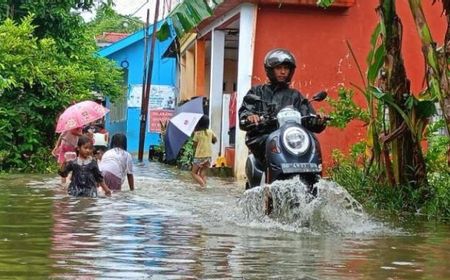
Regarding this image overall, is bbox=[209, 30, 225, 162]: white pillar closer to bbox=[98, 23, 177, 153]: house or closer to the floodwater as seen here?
the floodwater

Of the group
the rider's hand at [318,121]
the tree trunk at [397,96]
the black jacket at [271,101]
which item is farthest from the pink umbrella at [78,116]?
the rider's hand at [318,121]

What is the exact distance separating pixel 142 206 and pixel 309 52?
9.13 metres

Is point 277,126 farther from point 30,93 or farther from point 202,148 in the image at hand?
point 30,93

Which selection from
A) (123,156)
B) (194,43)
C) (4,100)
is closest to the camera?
(123,156)

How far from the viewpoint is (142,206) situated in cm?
959

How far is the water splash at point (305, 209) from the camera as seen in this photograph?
715 cm

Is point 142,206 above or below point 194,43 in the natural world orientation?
below

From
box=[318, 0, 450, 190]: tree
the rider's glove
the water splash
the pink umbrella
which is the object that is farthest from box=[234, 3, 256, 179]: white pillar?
the water splash

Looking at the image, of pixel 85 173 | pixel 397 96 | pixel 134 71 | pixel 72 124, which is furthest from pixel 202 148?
pixel 134 71

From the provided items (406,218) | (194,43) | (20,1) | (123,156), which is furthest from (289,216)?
(194,43)

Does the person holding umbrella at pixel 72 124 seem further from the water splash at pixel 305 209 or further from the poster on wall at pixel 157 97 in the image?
the poster on wall at pixel 157 97

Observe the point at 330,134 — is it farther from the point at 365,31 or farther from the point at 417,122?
the point at 417,122

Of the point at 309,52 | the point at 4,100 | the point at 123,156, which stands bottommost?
the point at 123,156

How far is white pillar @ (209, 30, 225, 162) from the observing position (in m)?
21.0
